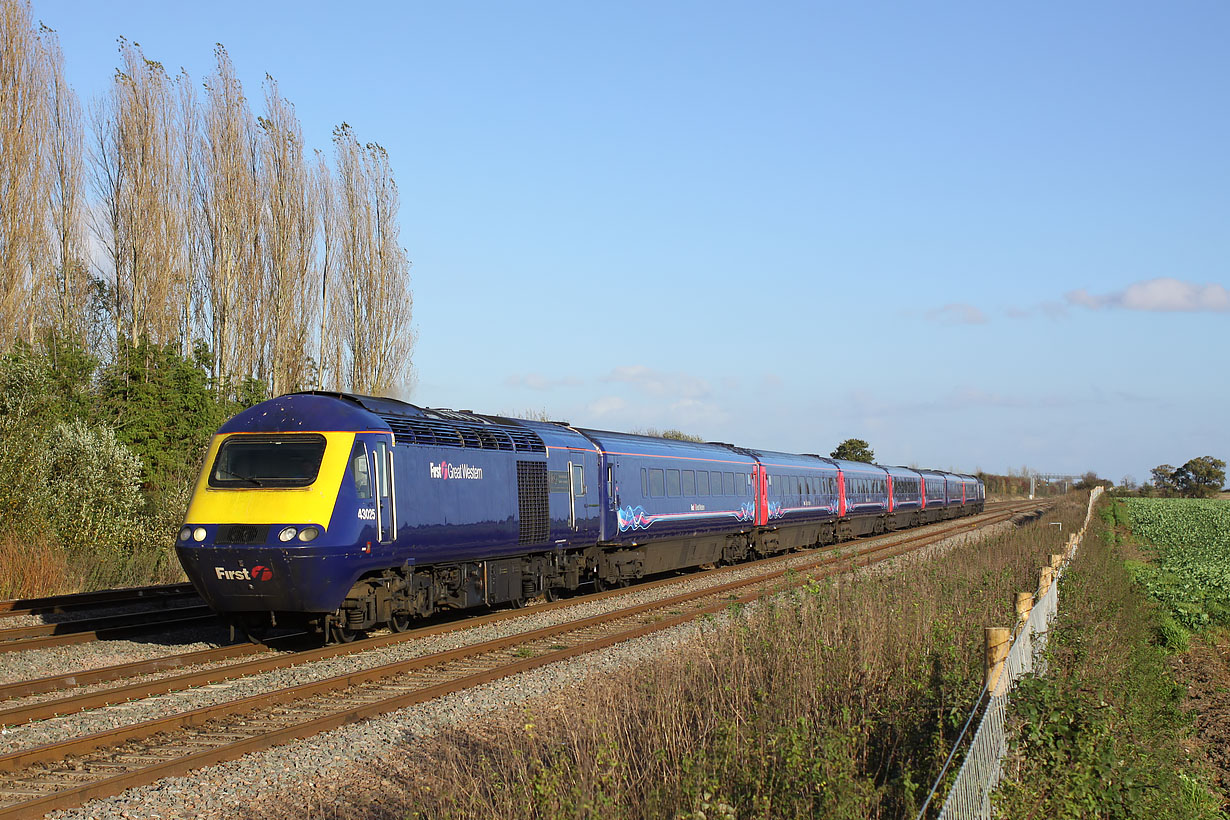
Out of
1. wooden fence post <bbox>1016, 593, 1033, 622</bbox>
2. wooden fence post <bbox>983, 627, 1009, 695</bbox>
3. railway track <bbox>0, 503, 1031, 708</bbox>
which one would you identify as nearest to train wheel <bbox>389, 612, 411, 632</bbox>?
railway track <bbox>0, 503, 1031, 708</bbox>

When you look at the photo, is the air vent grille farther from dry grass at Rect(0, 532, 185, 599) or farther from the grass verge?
dry grass at Rect(0, 532, 185, 599)

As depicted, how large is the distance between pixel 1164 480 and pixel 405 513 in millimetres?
141010

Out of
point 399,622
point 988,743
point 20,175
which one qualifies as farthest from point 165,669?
point 20,175

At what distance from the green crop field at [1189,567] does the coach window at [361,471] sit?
1675 cm

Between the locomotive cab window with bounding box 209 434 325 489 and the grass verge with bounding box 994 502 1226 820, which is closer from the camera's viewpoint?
the grass verge with bounding box 994 502 1226 820

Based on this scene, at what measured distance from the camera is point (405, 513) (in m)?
13.6

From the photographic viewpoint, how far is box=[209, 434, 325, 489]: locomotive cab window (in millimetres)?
12719

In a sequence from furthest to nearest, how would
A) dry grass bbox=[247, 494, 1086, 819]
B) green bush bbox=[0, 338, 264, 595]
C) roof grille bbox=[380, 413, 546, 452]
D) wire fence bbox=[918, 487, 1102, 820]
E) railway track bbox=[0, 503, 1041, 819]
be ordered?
green bush bbox=[0, 338, 264, 595]
roof grille bbox=[380, 413, 546, 452]
railway track bbox=[0, 503, 1041, 819]
dry grass bbox=[247, 494, 1086, 819]
wire fence bbox=[918, 487, 1102, 820]

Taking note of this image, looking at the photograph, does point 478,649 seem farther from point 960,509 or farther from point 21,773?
point 960,509

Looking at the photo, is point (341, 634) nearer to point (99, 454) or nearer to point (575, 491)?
point (575, 491)

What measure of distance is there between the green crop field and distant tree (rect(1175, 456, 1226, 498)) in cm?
7262

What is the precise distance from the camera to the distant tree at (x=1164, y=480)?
130 m

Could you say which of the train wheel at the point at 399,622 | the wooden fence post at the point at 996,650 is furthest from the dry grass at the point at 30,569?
the wooden fence post at the point at 996,650

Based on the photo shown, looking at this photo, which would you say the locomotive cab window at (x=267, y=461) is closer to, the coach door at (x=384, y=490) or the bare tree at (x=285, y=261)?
the coach door at (x=384, y=490)
